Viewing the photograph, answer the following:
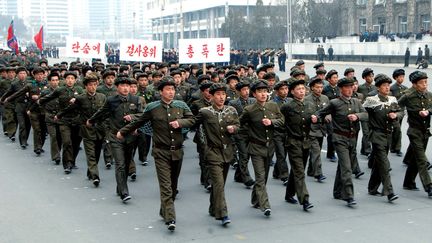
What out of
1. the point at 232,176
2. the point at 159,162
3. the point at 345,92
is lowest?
the point at 232,176

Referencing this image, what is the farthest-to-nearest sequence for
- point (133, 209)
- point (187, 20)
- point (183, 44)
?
point (187, 20)
point (183, 44)
point (133, 209)

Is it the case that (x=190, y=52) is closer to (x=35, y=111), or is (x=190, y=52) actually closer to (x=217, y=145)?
(x=35, y=111)

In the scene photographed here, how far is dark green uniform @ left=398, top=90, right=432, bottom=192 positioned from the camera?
9.81m

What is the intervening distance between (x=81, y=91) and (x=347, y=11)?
56535 millimetres

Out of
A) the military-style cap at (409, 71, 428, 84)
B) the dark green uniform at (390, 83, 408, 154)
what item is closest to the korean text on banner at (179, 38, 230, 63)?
the dark green uniform at (390, 83, 408, 154)

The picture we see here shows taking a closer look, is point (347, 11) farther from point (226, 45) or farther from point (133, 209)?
point (133, 209)

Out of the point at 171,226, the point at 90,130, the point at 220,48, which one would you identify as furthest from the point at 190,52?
the point at 171,226

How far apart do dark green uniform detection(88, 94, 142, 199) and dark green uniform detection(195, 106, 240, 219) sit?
1.64 meters

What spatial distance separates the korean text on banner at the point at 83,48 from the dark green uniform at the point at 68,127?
939 centimetres

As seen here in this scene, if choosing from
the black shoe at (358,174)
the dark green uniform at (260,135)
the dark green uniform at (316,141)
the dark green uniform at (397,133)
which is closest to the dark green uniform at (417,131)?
the black shoe at (358,174)

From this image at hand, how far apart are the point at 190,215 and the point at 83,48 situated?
1377 centimetres

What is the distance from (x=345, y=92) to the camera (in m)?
9.40

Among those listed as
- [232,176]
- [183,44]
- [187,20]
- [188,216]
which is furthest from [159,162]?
[187,20]

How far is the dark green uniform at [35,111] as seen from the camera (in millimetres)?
14055
